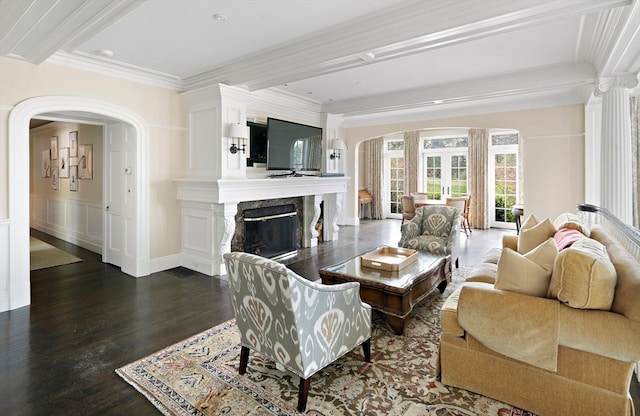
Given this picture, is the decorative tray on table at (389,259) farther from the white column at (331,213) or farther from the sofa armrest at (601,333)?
the white column at (331,213)

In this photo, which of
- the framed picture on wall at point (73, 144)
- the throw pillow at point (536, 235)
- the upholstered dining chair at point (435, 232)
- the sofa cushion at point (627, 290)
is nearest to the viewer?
the sofa cushion at point (627, 290)

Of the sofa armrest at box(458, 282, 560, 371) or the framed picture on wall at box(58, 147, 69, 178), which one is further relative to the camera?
the framed picture on wall at box(58, 147, 69, 178)

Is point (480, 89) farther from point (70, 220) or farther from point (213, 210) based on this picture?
point (70, 220)

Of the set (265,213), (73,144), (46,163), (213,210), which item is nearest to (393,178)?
(265,213)

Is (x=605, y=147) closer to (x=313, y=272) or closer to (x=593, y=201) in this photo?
(x=593, y=201)

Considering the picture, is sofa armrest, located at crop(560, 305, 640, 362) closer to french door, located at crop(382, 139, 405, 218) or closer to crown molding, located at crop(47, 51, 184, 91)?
crown molding, located at crop(47, 51, 184, 91)

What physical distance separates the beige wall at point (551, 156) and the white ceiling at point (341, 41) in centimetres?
79

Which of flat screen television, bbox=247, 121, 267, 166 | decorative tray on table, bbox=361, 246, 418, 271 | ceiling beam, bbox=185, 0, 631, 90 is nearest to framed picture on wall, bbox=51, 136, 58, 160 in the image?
flat screen television, bbox=247, 121, 267, 166

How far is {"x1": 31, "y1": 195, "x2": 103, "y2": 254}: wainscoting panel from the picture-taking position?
616cm

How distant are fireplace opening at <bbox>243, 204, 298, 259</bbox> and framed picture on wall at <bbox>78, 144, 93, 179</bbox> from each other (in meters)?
3.07

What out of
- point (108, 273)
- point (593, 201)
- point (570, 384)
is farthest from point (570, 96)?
point (108, 273)

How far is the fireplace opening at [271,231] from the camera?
5.46 metres

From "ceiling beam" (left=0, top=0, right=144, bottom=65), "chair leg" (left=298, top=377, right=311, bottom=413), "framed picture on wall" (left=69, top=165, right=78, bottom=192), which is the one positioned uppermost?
"ceiling beam" (left=0, top=0, right=144, bottom=65)

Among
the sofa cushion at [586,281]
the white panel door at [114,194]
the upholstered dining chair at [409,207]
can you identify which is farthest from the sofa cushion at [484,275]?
the upholstered dining chair at [409,207]
